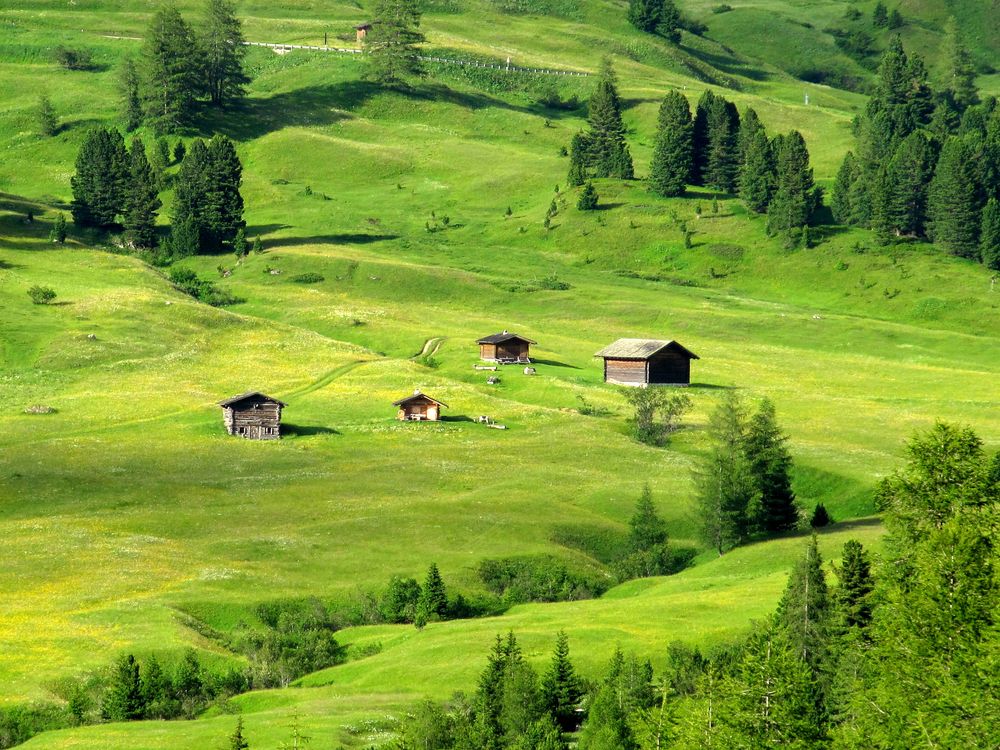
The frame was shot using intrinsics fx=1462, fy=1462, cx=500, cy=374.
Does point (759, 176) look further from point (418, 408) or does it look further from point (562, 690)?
point (562, 690)

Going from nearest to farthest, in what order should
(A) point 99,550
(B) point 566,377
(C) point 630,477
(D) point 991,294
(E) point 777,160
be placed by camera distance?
(A) point 99,550
(C) point 630,477
(B) point 566,377
(D) point 991,294
(E) point 777,160

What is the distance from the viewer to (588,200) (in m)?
193

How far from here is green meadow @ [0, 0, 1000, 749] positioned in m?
71.5

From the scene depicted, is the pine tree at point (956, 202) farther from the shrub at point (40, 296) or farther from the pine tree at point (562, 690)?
the pine tree at point (562, 690)

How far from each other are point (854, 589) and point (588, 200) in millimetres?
135463

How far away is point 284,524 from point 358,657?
67.1ft

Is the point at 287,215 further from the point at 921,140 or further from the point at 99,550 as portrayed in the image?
the point at 99,550

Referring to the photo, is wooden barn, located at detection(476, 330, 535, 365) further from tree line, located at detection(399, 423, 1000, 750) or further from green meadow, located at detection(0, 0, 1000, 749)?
tree line, located at detection(399, 423, 1000, 750)

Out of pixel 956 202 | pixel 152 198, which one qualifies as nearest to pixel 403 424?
pixel 152 198

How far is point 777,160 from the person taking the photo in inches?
7470

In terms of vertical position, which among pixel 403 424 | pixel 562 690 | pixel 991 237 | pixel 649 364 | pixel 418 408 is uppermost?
pixel 991 237

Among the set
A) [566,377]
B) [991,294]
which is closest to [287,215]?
[566,377]

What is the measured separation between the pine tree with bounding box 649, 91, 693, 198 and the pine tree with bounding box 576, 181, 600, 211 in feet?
32.2

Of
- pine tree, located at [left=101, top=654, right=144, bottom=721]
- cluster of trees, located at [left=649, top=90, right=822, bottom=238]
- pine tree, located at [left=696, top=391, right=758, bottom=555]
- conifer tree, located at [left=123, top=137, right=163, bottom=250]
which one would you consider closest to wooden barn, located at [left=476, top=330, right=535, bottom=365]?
pine tree, located at [left=696, top=391, right=758, bottom=555]
